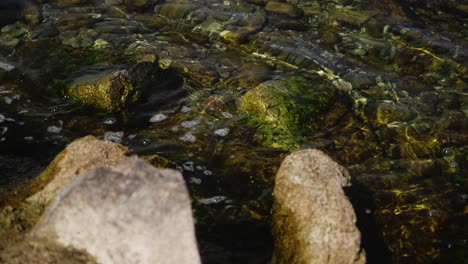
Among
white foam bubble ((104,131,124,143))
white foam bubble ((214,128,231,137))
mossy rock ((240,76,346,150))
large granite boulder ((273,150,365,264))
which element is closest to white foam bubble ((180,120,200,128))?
white foam bubble ((214,128,231,137))

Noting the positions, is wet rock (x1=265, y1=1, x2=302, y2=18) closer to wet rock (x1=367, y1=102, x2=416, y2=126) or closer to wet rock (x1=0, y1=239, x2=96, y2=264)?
wet rock (x1=367, y1=102, x2=416, y2=126)

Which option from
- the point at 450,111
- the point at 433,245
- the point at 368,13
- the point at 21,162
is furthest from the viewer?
→ the point at 368,13

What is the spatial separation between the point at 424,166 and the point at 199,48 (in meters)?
4.09

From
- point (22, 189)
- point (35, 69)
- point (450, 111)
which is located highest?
point (22, 189)

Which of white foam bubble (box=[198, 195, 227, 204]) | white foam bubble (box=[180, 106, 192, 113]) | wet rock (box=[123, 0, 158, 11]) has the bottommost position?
white foam bubble (box=[180, 106, 192, 113])

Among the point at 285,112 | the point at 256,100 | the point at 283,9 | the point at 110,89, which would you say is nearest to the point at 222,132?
the point at 256,100

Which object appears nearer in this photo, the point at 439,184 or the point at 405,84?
A: the point at 439,184

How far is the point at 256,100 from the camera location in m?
6.17

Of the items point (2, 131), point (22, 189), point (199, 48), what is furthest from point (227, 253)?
point (199, 48)

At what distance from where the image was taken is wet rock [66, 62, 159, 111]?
6.02 m

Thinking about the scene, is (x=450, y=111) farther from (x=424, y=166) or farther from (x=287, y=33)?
(x=287, y=33)

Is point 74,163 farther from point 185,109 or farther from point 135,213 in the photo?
point 185,109

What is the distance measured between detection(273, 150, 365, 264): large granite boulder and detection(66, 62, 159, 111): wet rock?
293 centimetres

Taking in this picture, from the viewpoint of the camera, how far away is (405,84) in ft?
23.7
